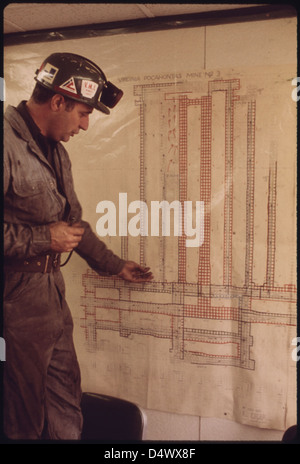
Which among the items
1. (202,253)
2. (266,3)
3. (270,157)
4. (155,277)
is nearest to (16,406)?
(155,277)

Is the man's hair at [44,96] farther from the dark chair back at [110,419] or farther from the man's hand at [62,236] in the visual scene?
the dark chair back at [110,419]

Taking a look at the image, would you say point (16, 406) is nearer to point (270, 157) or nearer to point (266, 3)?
point (270, 157)

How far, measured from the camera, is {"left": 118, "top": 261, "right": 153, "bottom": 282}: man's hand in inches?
54.6

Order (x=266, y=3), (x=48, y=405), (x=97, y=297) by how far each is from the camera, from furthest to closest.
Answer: (x=97, y=297)
(x=48, y=405)
(x=266, y=3)

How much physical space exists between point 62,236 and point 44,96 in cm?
40

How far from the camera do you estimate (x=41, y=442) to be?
1224 millimetres

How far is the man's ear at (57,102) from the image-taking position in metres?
1.19

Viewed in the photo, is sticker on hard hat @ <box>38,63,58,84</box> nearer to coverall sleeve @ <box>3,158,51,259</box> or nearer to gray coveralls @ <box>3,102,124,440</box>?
gray coveralls @ <box>3,102,124,440</box>

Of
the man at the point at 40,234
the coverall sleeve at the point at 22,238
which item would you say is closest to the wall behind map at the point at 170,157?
the man at the point at 40,234

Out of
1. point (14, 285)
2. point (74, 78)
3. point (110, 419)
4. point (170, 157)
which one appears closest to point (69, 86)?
point (74, 78)

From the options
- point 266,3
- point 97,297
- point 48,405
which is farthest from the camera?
point 97,297

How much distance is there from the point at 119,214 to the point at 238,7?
2.31 ft

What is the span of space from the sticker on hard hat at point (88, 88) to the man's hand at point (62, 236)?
14.3 inches

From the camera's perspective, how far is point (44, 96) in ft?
3.94
